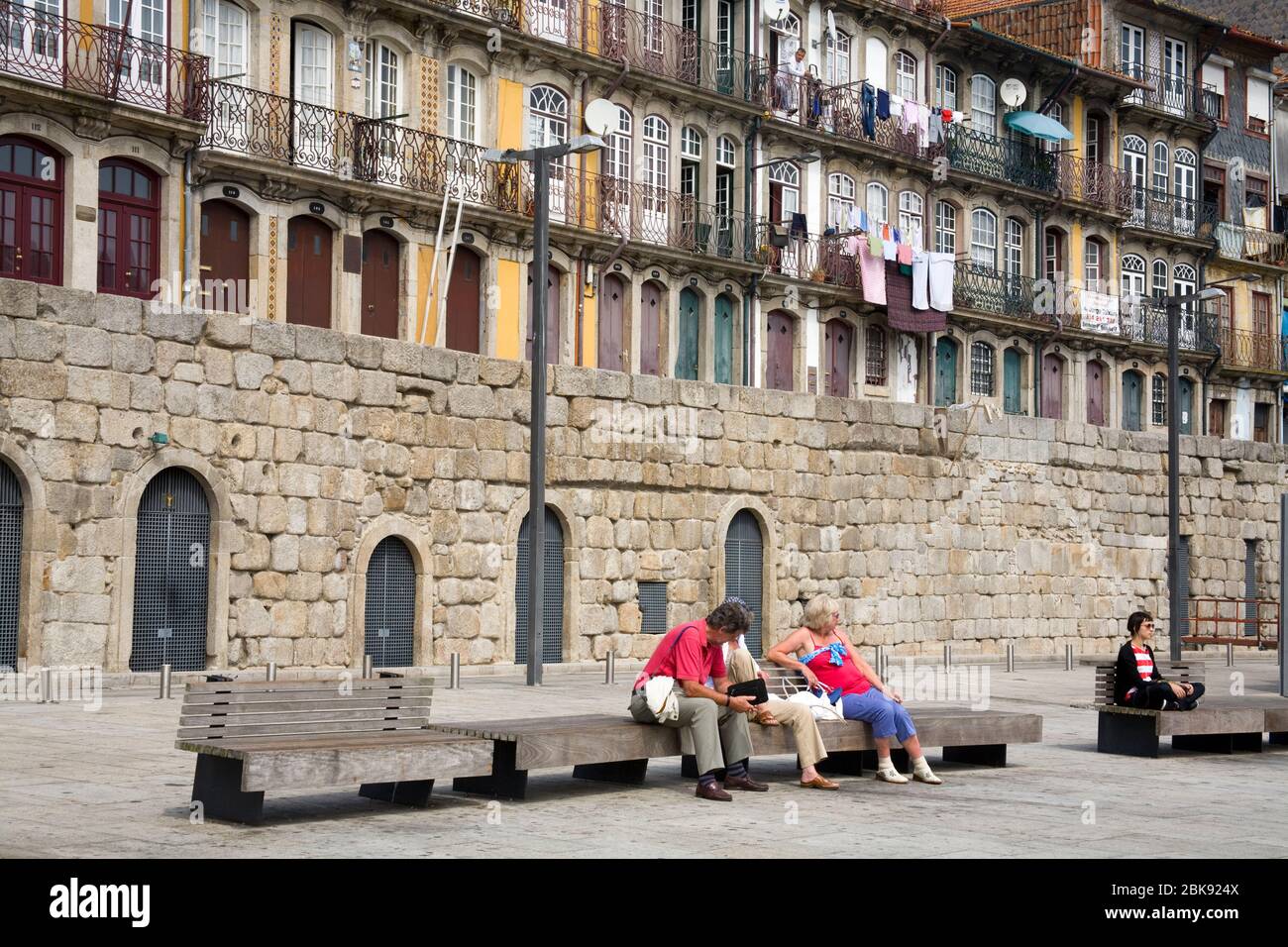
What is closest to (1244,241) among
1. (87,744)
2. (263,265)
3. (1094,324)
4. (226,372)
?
(1094,324)

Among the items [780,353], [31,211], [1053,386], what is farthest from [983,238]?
[31,211]

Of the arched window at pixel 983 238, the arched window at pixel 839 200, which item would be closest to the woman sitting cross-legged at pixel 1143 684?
the arched window at pixel 839 200

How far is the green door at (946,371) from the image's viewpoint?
40.5m

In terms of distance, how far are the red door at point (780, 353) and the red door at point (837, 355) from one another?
0.97 meters

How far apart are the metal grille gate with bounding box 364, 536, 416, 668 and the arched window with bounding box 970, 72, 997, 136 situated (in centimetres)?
2230

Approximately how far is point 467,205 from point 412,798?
20.9 m

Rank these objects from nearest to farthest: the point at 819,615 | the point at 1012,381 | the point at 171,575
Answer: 1. the point at 819,615
2. the point at 171,575
3. the point at 1012,381

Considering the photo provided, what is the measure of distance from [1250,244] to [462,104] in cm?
2600

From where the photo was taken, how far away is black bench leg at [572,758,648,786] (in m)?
11.4

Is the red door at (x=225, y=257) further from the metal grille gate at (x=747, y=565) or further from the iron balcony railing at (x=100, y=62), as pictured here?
the metal grille gate at (x=747, y=565)

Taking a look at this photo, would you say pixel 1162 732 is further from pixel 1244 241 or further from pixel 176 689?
pixel 1244 241

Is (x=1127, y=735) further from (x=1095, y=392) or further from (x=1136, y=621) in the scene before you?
(x=1095, y=392)

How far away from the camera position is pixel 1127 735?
1420cm

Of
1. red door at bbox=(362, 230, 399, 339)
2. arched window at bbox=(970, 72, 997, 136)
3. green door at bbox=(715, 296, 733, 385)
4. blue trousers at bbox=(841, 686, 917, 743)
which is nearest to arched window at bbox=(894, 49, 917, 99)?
arched window at bbox=(970, 72, 997, 136)
